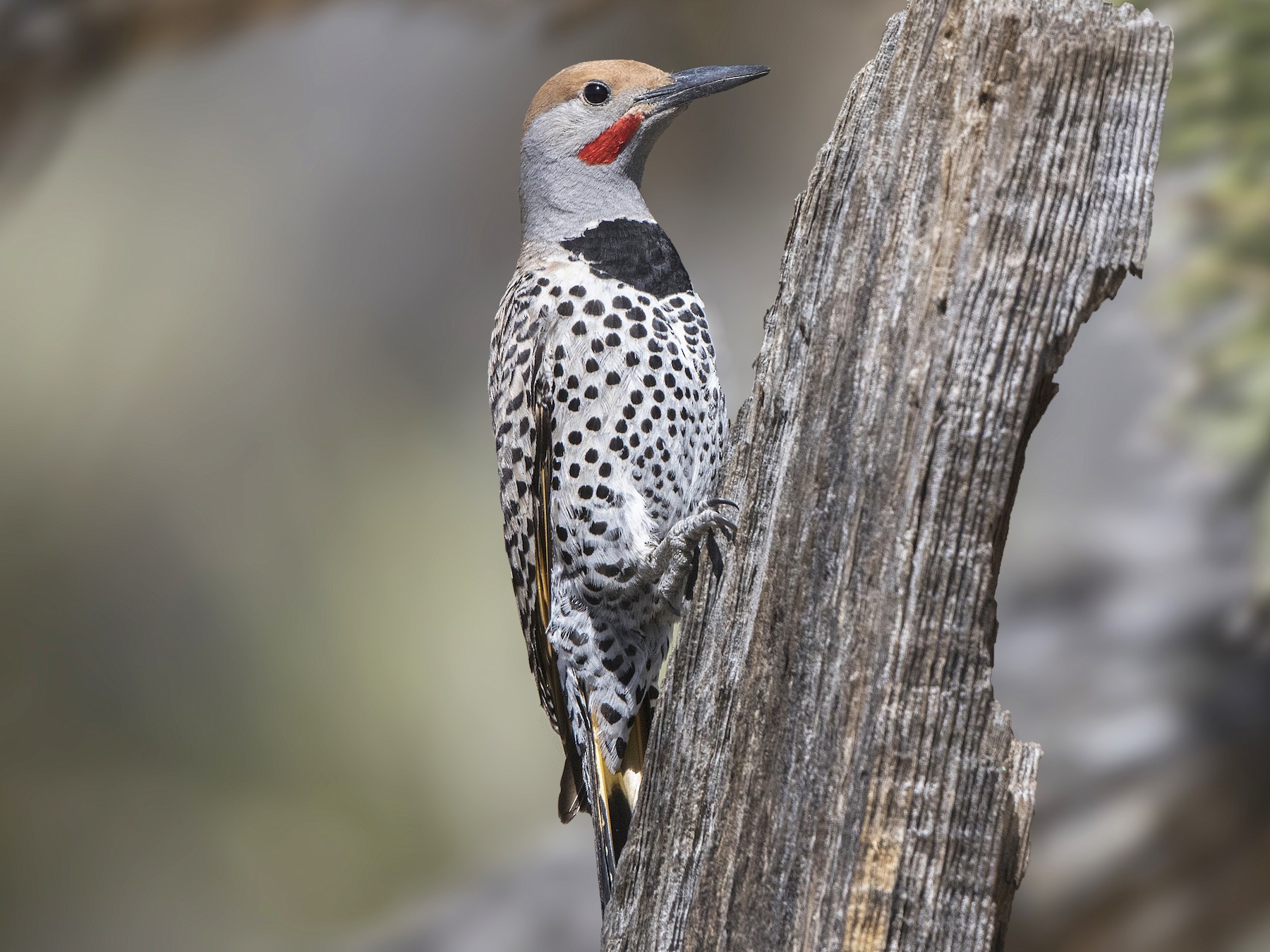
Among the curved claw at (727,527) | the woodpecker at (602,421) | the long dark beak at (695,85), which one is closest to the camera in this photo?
the curved claw at (727,527)

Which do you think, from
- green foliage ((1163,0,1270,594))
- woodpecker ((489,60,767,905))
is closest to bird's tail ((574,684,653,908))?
woodpecker ((489,60,767,905))

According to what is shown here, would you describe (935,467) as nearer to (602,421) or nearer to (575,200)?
(602,421)

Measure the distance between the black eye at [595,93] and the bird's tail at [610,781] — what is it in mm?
1328

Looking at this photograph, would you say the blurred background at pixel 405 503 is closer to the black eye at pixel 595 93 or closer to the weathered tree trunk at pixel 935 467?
the black eye at pixel 595 93

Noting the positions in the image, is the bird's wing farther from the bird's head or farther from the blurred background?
the blurred background

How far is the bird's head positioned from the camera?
252 centimetres

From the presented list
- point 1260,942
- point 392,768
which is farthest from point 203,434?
point 1260,942

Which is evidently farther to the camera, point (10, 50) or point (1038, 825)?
point (10, 50)

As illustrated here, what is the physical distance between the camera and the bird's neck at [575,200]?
2.51 metres

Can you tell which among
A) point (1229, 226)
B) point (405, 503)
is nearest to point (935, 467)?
point (405, 503)

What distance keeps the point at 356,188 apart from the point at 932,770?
12.0 ft

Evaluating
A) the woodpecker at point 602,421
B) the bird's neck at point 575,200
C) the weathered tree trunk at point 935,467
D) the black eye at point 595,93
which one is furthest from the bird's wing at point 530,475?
the weathered tree trunk at point 935,467

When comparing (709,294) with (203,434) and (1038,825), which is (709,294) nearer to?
(203,434)

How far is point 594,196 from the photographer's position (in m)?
2.53
